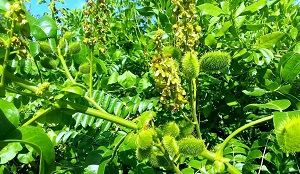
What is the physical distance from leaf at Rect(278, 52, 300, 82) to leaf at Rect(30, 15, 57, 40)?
76 centimetres

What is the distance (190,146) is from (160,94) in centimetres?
60

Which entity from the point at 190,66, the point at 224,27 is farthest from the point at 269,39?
the point at 190,66

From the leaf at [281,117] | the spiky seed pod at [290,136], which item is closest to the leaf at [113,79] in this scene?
the leaf at [281,117]

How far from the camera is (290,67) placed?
130 cm

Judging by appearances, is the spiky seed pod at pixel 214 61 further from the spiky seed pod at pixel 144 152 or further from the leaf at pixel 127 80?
the leaf at pixel 127 80

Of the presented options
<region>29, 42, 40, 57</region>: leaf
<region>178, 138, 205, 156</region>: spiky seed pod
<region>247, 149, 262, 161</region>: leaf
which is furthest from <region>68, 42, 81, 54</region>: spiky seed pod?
<region>247, 149, 262, 161</region>: leaf

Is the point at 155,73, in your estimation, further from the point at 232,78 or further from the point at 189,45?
the point at 232,78

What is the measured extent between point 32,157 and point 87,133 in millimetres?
245

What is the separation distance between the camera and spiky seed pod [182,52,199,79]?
43.6 inches

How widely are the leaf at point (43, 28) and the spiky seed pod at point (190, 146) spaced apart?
1.90 feet

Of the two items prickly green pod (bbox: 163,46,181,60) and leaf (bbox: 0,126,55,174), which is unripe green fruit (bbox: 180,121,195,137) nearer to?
prickly green pod (bbox: 163,46,181,60)

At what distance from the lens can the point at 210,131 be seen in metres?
2.11

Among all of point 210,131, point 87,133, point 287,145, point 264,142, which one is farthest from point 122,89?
point 287,145

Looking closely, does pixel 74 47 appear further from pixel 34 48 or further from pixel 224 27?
pixel 224 27
